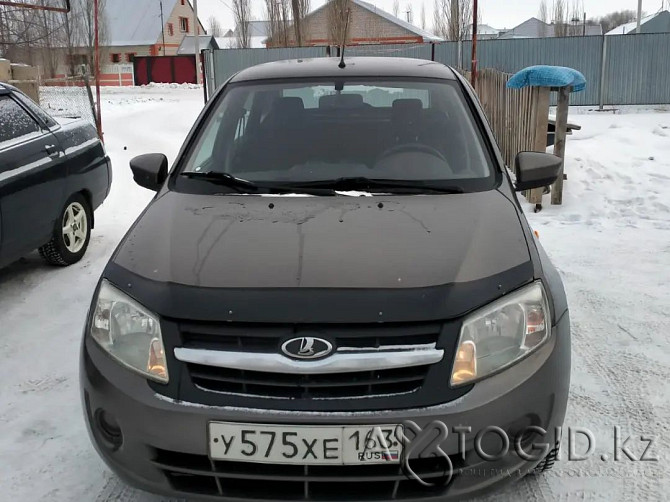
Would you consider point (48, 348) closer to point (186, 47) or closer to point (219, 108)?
point (219, 108)

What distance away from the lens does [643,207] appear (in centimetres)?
766

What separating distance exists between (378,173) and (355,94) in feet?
2.17

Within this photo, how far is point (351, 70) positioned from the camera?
3.86m

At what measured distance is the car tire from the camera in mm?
5730

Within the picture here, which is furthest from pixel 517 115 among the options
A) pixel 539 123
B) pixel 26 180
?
pixel 26 180

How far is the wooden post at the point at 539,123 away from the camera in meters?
7.79

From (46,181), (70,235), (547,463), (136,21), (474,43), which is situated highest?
(136,21)

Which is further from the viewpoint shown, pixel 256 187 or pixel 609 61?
pixel 609 61

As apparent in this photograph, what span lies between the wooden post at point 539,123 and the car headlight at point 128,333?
6022 mm

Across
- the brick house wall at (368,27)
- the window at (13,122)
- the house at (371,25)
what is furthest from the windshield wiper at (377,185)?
the brick house wall at (368,27)

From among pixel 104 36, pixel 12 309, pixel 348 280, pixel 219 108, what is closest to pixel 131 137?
pixel 12 309

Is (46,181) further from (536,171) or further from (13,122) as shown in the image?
(536,171)

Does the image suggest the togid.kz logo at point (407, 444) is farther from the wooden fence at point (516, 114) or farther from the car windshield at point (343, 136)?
the wooden fence at point (516, 114)

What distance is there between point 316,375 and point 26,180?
3774 mm
